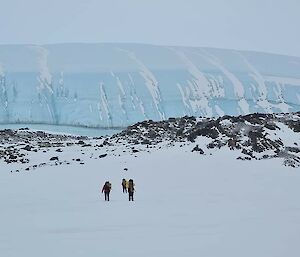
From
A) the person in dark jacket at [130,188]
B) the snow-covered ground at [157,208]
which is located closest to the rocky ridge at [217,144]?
the snow-covered ground at [157,208]

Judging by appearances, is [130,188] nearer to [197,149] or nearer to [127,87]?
[197,149]

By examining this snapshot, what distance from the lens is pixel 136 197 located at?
17000 millimetres

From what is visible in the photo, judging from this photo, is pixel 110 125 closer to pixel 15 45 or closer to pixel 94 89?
pixel 94 89

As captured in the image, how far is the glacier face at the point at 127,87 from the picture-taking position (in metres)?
49.0

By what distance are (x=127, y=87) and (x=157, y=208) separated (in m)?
39.5

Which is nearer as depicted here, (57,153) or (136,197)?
(136,197)

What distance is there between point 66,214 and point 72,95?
37.8 meters

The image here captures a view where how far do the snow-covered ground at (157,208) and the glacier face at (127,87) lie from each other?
2315 cm

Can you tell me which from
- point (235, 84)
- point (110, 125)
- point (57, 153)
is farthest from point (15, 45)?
point (57, 153)

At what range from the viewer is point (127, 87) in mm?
53000

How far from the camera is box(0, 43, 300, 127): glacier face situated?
161 feet

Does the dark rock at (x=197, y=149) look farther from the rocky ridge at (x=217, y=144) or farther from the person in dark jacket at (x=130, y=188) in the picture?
the person in dark jacket at (x=130, y=188)

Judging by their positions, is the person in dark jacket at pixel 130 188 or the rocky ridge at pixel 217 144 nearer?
the person in dark jacket at pixel 130 188

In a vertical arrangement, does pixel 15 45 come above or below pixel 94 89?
above
